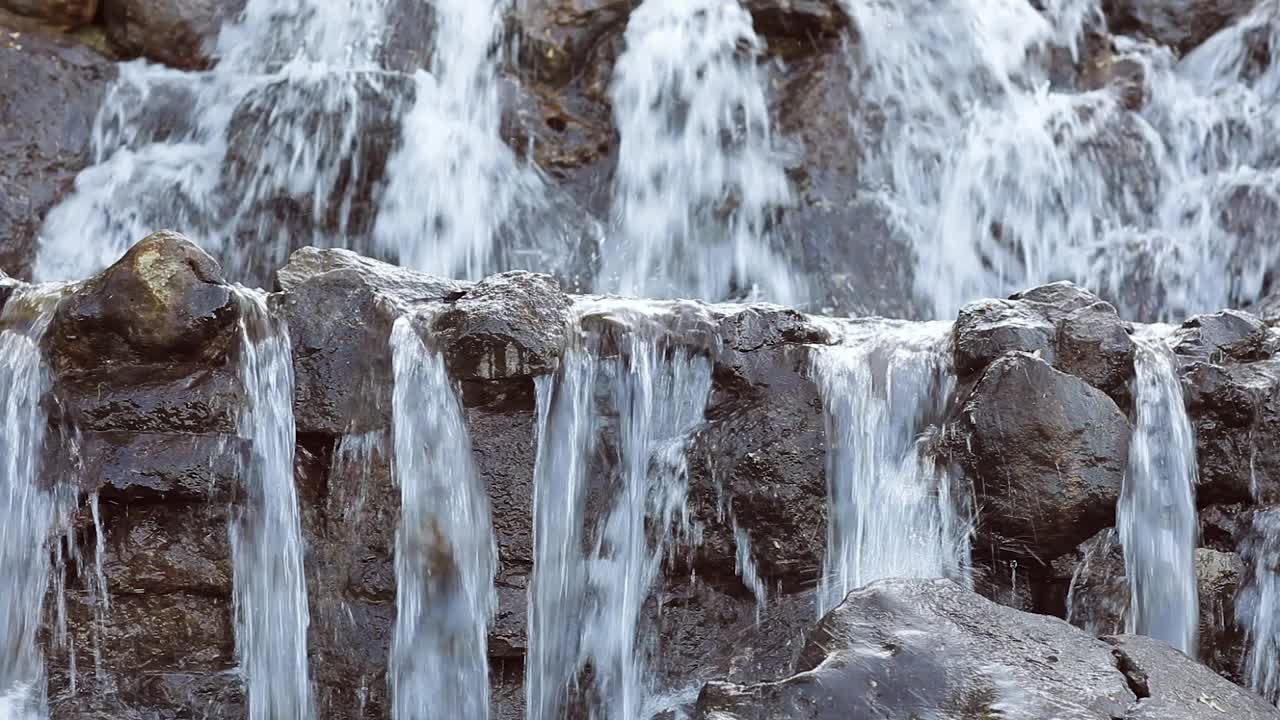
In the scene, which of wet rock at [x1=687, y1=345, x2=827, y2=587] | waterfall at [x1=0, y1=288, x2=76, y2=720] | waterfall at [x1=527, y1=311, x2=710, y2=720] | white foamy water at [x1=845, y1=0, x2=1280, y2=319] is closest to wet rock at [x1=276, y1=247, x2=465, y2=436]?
waterfall at [x1=527, y1=311, x2=710, y2=720]

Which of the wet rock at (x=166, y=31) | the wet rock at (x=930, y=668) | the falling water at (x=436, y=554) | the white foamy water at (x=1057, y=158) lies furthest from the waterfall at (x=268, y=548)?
the white foamy water at (x=1057, y=158)

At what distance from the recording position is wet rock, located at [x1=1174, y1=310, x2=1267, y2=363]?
4.42m

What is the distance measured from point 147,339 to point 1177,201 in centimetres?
644

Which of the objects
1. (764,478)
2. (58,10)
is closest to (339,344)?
(764,478)

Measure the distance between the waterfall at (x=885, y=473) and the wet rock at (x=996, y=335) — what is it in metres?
0.09

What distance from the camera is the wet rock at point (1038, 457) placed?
3.89 m

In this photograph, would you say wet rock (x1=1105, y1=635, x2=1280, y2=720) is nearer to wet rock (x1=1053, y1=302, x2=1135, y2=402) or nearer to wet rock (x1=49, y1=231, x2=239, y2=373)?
wet rock (x1=1053, y1=302, x2=1135, y2=402)

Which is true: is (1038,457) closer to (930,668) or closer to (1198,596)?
(1198,596)

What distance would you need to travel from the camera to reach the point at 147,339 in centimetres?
387

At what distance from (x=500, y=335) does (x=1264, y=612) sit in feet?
9.04

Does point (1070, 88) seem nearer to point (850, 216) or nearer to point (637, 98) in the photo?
point (850, 216)

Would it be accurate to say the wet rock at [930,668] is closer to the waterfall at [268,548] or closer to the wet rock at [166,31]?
the waterfall at [268,548]

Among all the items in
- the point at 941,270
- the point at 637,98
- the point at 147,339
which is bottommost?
the point at 147,339

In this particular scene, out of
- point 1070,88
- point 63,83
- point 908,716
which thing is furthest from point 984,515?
point 63,83
